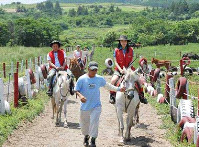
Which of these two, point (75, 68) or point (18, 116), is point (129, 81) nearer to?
point (18, 116)

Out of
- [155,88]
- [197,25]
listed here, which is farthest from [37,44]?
[155,88]

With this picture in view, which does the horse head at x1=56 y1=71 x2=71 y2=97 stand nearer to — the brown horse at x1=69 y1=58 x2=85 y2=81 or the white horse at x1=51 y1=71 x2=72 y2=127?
the white horse at x1=51 y1=71 x2=72 y2=127

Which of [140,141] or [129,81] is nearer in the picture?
[129,81]

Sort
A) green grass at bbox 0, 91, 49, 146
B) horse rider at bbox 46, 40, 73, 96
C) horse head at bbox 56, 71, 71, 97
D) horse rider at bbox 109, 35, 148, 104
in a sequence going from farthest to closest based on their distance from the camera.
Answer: horse rider at bbox 46, 40, 73, 96 → horse head at bbox 56, 71, 71, 97 → horse rider at bbox 109, 35, 148, 104 → green grass at bbox 0, 91, 49, 146

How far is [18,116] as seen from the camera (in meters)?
11.6

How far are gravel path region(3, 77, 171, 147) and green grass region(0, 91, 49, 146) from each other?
0.16m

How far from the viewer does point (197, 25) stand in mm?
95250

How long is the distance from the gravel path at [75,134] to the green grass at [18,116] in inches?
6.1

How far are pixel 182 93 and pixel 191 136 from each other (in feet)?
9.52

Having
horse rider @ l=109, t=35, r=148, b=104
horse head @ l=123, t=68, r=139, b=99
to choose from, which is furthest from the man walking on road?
horse rider @ l=109, t=35, r=148, b=104

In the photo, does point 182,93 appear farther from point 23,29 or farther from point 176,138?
point 23,29

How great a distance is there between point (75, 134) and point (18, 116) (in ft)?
7.18

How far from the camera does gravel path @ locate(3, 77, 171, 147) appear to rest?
9453 mm

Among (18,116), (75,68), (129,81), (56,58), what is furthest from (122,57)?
(75,68)
